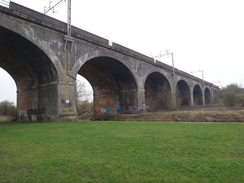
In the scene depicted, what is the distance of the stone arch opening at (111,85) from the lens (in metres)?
19.5

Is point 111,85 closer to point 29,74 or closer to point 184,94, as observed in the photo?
point 29,74

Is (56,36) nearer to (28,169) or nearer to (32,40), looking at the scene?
(32,40)

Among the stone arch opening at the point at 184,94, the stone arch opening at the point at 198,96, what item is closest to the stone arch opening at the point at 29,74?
the stone arch opening at the point at 184,94

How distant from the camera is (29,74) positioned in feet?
49.0

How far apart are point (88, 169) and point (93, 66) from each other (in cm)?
1748

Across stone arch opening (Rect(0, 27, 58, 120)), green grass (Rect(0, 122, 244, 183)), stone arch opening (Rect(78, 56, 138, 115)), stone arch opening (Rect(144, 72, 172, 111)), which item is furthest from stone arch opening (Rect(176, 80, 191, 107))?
green grass (Rect(0, 122, 244, 183))

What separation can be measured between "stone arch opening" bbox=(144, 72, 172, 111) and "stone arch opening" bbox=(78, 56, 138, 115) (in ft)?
18.2

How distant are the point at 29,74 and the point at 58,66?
12.2 ft

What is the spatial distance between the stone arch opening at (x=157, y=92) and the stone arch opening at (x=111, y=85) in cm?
554

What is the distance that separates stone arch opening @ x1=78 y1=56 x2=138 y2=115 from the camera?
19.5 m

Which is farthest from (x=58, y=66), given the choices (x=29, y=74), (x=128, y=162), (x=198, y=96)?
(x=198, y=96)

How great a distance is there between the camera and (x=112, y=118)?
15422mm

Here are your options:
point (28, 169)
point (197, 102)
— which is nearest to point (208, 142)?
point (28, 169)

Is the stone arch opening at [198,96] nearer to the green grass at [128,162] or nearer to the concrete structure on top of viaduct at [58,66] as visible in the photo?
the concrete structure on top of viaduct at [58,66]
